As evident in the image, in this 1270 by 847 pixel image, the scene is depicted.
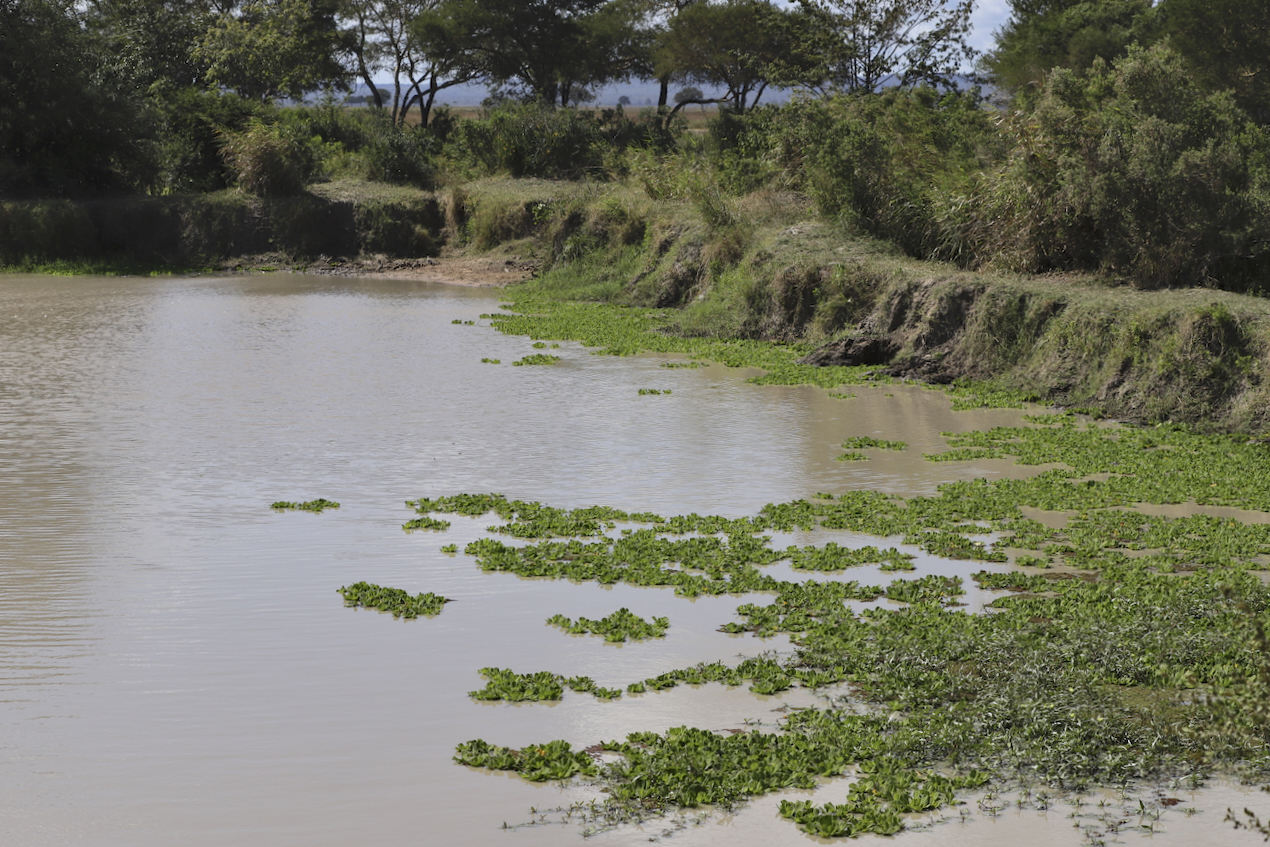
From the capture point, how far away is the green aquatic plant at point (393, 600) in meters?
6.66

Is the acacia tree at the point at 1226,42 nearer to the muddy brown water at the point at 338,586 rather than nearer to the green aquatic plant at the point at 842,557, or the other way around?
the muddy brown water at the point at 338,586

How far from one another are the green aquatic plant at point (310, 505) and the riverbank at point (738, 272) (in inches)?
295

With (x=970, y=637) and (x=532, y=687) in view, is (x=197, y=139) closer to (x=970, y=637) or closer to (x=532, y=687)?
(x=532, y=687)

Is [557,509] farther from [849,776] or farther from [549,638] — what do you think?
[849,776]

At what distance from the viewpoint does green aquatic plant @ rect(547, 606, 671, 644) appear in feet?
20.6

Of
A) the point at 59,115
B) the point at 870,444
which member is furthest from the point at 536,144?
the point at 870,444

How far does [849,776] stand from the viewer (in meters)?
4.77

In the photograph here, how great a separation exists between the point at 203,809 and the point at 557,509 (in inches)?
172

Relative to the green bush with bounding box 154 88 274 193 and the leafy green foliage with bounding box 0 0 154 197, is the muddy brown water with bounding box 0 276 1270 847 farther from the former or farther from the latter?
the green bush with bounding box 154 88 274 193

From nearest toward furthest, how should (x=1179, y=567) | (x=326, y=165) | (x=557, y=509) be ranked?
(x=1179, y=567) < (x=557, y=509) < (x=326, y=165)

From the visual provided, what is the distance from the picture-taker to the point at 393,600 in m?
6.78

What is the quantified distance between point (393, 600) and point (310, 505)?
7.38ft

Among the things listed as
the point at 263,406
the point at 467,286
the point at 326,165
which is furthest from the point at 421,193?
the point at 263,406

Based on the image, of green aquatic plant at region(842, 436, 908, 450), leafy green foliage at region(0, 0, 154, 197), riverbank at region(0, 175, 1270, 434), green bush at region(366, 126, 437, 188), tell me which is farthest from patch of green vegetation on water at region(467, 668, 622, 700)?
green bush at region(366, 126, 437, 188)
